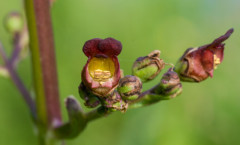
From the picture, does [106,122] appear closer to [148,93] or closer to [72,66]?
[72,66]

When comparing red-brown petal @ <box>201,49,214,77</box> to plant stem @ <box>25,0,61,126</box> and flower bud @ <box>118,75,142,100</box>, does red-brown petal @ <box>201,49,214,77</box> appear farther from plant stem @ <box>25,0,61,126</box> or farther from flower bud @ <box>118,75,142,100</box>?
plant stem @ <box>25,0,61,126</box>

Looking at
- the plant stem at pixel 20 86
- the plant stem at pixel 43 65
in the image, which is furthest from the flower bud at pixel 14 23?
the plant stem at pixel 43 65

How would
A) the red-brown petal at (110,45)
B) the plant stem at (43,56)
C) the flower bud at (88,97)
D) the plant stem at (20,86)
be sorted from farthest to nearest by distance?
1. the plant stem at (20,86)
2. the plant stem at (43,56)
3. the flower bud at (88,97)
4. the red-brown petal at (110,45)

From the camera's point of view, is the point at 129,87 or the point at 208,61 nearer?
the point at 129,87

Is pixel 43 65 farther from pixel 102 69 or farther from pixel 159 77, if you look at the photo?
pixel 159 77

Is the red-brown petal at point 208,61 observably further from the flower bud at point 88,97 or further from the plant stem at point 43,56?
the plant stem at point 43,56

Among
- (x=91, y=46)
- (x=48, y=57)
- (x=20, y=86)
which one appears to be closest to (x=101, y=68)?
(x=91, y=46)
